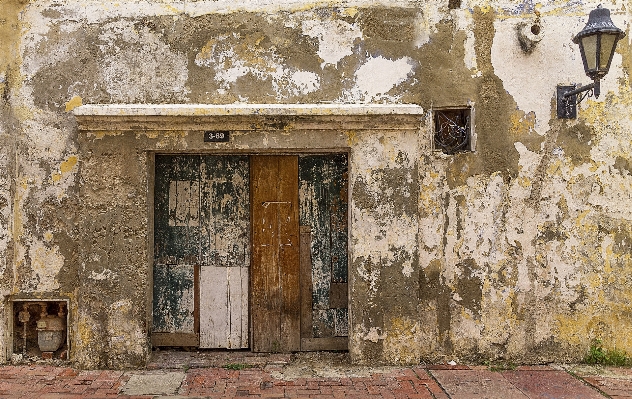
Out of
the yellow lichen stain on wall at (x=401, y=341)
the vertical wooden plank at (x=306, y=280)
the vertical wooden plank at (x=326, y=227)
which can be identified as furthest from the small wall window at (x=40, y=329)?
the yellow lichen stain on wall at (x=401, y=341)

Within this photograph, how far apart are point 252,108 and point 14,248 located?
9.01ft

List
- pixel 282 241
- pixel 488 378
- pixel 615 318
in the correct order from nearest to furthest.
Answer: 1. pixel 488 378
2. pixel 615 318
3. pixel 282 241

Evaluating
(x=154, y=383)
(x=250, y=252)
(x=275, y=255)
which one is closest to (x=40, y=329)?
(x=154, y=383)

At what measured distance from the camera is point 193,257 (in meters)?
5.48

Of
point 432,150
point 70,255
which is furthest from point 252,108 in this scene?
point 70,255

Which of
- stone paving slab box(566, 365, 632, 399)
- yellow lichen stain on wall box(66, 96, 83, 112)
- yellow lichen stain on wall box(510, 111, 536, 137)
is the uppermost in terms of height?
yellow lichen stain on wall box(66, 96, 83, 112)

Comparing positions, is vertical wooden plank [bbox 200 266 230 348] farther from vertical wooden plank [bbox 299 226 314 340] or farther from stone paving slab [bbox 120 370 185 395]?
vertical wooden plank [bbox 299 226 314 340]

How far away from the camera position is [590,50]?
440 centimetres

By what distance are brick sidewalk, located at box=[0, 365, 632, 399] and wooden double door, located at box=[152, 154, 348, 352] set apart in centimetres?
61

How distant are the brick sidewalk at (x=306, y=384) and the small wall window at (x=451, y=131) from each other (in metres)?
2.17

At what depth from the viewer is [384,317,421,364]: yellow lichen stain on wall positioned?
16.4 ft

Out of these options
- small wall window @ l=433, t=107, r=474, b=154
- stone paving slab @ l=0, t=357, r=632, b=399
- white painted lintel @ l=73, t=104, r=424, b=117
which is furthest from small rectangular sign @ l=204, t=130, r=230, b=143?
stone paving slab @ l=0, t=357, r=632, b=399

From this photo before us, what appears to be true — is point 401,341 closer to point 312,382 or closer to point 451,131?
point 312,382

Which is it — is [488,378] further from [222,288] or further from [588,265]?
[222,288]
